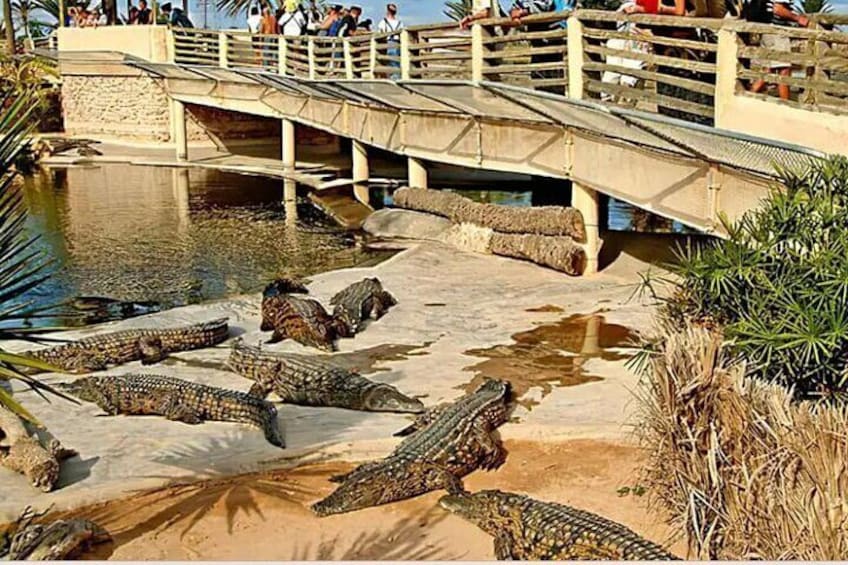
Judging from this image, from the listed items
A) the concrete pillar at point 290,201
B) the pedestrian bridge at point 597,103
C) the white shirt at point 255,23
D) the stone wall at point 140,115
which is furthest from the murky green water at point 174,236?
the stone wall at point 140,115

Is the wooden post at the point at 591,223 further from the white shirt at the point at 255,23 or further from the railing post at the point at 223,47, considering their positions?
the railing post at the point at 223,47

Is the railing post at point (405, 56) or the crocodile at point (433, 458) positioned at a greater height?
the railing post at point (405, 56)

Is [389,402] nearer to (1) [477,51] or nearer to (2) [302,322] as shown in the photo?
(2) [302,322]

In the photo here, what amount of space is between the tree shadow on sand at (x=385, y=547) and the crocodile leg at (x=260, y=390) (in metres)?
2.51

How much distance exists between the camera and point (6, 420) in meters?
6.35

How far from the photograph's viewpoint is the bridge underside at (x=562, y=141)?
28.1 feet

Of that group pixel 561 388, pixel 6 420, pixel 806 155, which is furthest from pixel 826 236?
pixel 6 420

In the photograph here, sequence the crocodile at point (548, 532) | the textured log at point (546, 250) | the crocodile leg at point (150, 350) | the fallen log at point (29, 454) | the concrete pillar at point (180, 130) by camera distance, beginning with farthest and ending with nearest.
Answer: the concrete pillar at point (180, 130), the textured log at point (546, 250), the crocodile leg at point (150, 350), the fallen log at point (29, 454), the crocodile at point (548, 532)

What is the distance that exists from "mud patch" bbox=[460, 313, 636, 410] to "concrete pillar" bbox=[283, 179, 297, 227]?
25.5 ft

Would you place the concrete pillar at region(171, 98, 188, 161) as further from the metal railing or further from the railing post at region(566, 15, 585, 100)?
the railing post at region(566, 15, 585, 100)

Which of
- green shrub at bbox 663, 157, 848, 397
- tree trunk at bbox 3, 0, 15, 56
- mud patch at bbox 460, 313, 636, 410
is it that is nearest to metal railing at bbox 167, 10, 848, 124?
green shrub at bbox 663, 157, 848, 397

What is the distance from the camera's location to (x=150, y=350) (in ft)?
28.6

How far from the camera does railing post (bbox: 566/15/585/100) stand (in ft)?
34.1

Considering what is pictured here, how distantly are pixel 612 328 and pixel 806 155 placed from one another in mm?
3019
